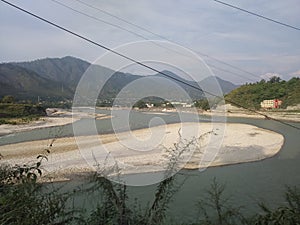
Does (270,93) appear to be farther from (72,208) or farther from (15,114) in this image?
(72,208)

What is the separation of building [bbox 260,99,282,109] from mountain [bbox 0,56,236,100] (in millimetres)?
5761

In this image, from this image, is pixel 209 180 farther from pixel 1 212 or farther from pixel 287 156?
pixel 1 212

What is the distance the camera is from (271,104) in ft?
155

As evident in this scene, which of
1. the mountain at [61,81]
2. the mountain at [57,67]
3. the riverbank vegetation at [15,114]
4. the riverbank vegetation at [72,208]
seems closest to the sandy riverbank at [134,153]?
the mountain at [61,81]

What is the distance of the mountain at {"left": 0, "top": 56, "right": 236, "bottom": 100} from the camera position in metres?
3.93

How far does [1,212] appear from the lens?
168 cm

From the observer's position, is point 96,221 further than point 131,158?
No

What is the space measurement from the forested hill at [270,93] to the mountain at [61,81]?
3453mm

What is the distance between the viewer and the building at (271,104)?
46.8 metres

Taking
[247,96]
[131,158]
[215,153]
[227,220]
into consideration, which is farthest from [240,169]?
[247,96]

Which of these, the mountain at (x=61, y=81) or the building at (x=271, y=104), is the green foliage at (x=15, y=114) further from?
the building at (x=271, y=104)

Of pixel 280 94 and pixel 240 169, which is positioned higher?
pixel 280 94

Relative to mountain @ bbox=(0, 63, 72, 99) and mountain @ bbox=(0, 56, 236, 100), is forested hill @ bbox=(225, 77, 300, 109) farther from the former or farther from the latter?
mountain @ bbox=(0, 63, 72, 99)

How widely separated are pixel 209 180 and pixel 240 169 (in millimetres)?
2592
